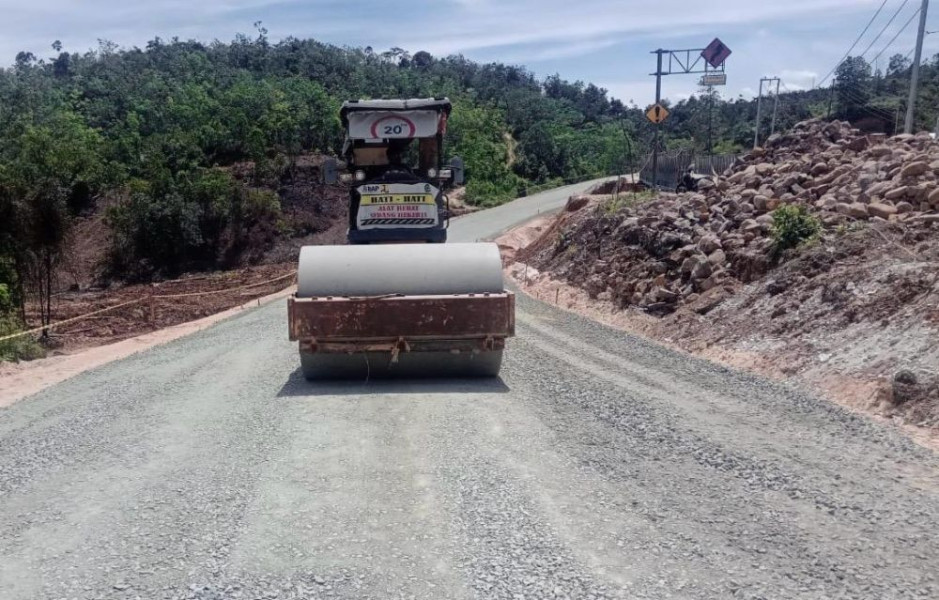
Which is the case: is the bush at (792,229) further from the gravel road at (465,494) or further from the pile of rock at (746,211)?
the gravel road at (465,494)

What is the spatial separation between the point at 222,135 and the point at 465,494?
2016 inches

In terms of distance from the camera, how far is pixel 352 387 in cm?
937

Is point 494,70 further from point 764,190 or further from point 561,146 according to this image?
point 764,190

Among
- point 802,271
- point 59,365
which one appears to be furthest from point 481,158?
point 802,271

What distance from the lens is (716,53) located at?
29.5 meters

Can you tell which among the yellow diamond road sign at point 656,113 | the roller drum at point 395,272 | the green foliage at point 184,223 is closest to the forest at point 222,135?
the green foliage at point 184,223

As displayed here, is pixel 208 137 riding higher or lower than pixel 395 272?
higher

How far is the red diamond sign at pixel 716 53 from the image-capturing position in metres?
29.4

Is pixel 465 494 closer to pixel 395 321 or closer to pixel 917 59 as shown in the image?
pixel 395 321

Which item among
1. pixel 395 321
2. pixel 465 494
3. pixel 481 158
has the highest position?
pixel 481 158

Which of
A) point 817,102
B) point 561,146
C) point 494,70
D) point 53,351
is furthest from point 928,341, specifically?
point 494,70

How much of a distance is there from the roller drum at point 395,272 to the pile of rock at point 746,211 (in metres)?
6.04

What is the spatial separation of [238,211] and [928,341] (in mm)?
36800

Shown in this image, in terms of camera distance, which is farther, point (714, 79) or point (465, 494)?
point (714, 79)
